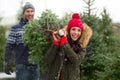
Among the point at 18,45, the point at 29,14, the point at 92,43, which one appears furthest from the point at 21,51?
the point at 92,43

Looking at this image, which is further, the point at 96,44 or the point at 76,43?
the point at 96,44

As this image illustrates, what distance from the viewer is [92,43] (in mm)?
10375

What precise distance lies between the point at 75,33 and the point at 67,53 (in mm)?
343

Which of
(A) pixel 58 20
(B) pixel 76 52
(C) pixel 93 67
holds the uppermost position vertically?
(A) pixel 58 20

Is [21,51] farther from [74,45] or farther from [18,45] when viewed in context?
[74,45]

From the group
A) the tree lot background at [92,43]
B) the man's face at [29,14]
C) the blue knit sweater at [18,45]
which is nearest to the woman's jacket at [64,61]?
the tree lot background at [92,43]

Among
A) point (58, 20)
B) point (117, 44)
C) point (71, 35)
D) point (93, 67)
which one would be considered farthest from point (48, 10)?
point (117, 44)

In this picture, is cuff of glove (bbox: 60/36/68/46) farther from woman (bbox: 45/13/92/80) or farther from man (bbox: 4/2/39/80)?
man (bbox: 4/2/39/80)

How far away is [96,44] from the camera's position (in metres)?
10.5

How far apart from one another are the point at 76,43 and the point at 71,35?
12 cm

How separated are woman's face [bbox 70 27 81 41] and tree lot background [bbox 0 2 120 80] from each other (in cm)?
23

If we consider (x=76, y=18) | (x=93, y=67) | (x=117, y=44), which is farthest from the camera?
(x=117, y=44)

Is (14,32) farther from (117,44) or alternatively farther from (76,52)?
(117,44)

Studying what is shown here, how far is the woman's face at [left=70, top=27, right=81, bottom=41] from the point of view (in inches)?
226
